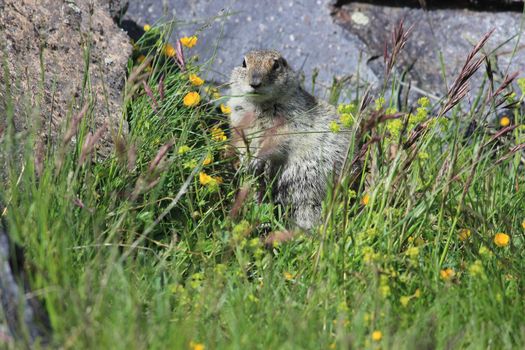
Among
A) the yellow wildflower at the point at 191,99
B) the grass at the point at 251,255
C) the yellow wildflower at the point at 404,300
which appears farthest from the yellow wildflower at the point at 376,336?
the yellow wildflower at the point at 191,99

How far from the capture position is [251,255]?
13.8 ft

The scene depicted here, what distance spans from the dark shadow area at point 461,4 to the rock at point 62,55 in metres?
1.99

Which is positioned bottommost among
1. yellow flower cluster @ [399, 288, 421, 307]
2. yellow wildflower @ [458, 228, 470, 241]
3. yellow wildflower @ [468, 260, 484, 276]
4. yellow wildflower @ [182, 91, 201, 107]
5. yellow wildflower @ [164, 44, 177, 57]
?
yellow flower cluster @ [399, 288, 421, 307]

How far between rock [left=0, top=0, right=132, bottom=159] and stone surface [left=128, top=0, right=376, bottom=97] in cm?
105

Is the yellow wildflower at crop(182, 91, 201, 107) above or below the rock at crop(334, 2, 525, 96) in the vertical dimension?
below

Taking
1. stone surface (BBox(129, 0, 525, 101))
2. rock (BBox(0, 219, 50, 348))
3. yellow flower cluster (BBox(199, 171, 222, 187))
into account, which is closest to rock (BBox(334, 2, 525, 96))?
stone surface (BBox(129, 0, 525, 101))

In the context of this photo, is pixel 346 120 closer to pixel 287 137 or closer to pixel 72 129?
pixel 287 137

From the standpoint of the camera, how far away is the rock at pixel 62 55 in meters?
4.72

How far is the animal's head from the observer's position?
17.3ft

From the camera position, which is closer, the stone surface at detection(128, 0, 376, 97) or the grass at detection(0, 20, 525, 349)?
the grass at detection(0, 20, 525, 349)

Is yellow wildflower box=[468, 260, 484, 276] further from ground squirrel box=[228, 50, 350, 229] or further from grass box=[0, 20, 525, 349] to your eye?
ground squirrel box=[228, 50, 350, 229]

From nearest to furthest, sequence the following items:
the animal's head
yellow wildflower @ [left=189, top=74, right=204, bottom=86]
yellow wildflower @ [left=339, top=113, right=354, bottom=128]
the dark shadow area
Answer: yellow wildflower @ [left=339, top=113, right=354, bottom=128] → yellow wildflower @ [left=189, top=74, right=204, bottom=86] → the animal's head → the dark shadow area

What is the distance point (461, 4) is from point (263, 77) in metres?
2.07

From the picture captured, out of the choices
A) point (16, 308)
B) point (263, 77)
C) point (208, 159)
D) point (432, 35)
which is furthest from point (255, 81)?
point (16, 308)
